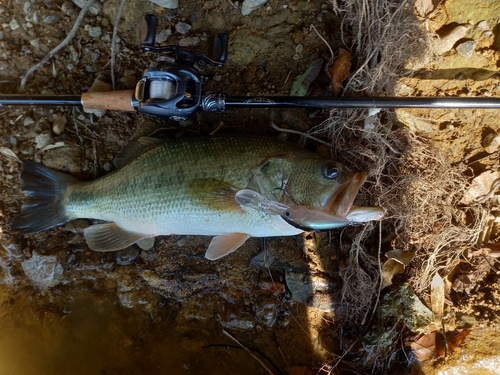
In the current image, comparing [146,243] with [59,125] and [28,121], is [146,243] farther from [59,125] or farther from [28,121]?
[28,121]

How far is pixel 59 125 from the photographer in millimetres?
2889

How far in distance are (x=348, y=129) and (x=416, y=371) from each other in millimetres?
1924

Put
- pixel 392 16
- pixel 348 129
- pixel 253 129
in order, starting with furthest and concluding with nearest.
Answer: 1. pixel 253 129
2. pixel 348 129
3. pixel 392 16

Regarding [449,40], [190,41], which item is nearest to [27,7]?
[190,41]

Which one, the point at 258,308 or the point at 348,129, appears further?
the point at 258,308

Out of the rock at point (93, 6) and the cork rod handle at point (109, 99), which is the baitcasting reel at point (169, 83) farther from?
the rock at point (93, 6)

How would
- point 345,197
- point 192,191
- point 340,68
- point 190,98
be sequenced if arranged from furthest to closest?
point 340,68 → point 192,191 → point 190,98 → point 345,197

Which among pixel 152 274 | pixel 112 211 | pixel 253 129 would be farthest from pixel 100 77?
pixel 152 274

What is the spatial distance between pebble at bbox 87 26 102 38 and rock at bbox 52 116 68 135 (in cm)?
71

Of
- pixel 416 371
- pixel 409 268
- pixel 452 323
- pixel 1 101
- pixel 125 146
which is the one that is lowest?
pixel 416 371

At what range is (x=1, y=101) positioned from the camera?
258 centimetres

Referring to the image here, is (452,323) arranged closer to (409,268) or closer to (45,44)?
(409,268)

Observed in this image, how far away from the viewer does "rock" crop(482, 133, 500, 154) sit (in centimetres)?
274

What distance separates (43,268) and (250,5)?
2.64 meters
